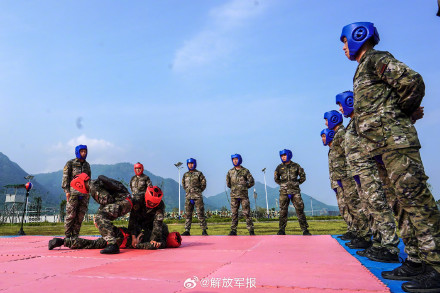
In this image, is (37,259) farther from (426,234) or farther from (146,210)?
(426,234)

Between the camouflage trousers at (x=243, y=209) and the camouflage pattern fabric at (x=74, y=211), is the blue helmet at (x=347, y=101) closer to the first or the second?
the camouflage trousers at (x=243, y=209)

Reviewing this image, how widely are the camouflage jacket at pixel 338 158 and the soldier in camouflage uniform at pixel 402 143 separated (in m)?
2.62

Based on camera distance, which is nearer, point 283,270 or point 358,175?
point 283,270

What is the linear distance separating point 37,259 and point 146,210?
1.84 metres

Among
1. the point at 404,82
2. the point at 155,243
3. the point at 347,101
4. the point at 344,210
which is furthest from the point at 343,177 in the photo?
the point at 155,243

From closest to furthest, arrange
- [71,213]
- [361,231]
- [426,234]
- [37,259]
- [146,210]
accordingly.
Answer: [426,234] → [37,259] → [361,231] → [146,210] → [71,213]

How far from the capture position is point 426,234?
92.3 inches

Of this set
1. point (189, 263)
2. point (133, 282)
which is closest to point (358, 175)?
point (189, 263)

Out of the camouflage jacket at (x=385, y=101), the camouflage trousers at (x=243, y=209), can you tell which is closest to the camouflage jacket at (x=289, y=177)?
the camouflage trousers at (x=243, y=209)

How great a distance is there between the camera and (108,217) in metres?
→ 4.84

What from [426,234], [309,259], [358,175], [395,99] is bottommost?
[309,259]

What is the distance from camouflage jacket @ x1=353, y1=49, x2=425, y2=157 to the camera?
2.61m

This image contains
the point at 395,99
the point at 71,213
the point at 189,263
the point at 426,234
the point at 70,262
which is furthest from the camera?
the point at 71,213

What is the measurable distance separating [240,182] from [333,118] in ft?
12.4
